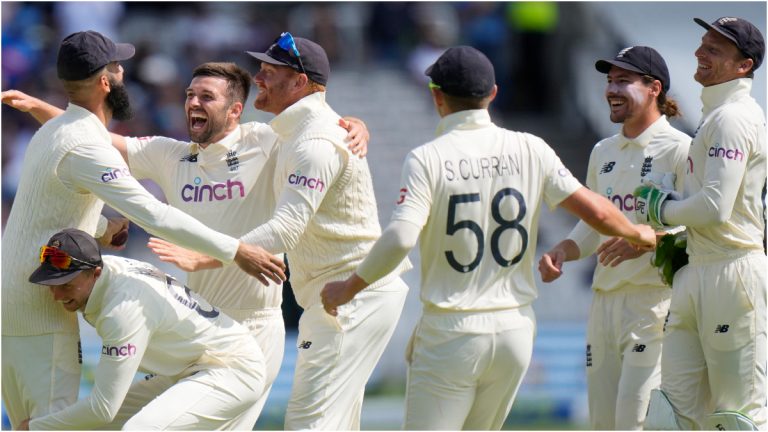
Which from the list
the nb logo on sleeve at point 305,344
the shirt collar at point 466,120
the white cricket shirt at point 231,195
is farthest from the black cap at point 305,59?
the nb logo on sleeve at point 305,344

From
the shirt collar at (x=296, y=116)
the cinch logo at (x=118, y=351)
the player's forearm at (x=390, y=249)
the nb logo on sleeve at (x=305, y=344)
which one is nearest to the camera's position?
the player's forearm at (x=390, y=249)

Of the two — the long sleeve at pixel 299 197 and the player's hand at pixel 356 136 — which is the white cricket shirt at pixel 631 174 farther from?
the long sleeve at pixel 299 197

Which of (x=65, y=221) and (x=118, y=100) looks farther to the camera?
(x=118, y=100)

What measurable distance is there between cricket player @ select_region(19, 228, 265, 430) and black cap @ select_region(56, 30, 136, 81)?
2.67ft

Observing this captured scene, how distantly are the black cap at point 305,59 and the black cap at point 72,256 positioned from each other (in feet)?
4.76

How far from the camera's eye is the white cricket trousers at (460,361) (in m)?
5.84

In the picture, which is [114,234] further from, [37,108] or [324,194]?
[324,194]

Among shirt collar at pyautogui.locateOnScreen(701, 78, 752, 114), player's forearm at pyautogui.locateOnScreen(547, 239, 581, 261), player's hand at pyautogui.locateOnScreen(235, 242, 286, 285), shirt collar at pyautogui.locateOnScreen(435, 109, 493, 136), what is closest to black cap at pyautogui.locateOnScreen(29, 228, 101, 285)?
player's hand at pyautogui.locateOnScreen(235, 242, 286, 285)

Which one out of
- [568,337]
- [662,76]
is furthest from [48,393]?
[568,337]

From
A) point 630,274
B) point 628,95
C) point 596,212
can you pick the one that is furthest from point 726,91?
point 596,212

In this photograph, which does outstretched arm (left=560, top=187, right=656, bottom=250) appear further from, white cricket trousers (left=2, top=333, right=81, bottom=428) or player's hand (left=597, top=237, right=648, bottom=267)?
white cricket trousers (left=2, top=333, right=81, bottom=428)

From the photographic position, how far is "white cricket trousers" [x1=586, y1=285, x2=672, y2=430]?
23.5 feet

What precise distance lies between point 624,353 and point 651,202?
985 millimetres

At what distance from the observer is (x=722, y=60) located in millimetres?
6832
